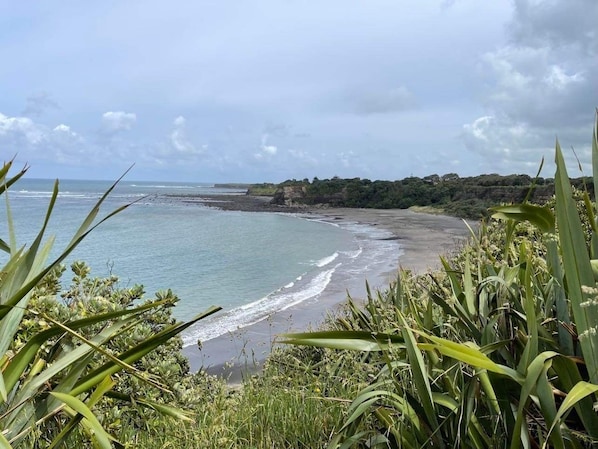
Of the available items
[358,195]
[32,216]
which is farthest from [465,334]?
[358,195]

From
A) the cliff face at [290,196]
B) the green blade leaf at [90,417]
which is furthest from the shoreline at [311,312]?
the cliff face at [290,196]

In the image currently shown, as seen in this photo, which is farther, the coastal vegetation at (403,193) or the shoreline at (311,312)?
the coastal vegetation at (403,193)

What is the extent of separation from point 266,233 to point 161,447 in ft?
113

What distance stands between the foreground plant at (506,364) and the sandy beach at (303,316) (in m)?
0.97

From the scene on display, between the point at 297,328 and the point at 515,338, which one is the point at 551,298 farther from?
the point at 297,328

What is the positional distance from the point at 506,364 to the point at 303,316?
39.1 feet

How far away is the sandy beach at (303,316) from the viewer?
897 centimetres

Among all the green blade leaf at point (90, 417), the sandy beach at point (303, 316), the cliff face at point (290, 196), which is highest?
the cliff face at point (290, 196)

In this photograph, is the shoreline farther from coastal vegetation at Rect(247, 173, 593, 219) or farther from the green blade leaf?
coastal vegetation at Rect(247, 173, 593, 219)

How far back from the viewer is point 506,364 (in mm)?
2189

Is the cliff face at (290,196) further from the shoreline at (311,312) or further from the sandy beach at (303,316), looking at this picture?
the sandy beach at (303,316)

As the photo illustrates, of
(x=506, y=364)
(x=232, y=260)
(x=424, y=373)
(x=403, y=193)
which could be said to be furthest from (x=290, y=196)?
(x=424, y=373)

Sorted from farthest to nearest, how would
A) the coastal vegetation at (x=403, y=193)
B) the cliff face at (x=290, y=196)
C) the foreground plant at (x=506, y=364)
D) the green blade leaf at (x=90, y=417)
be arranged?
the cliff face at (x=290, y=196) < the coastal vegetation at (x=403, y=193) < the foreground plant at (x=506, y=364) < the green blade leaf at (x=90, y=417)

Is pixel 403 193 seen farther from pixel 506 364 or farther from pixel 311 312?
pixel 506 364
